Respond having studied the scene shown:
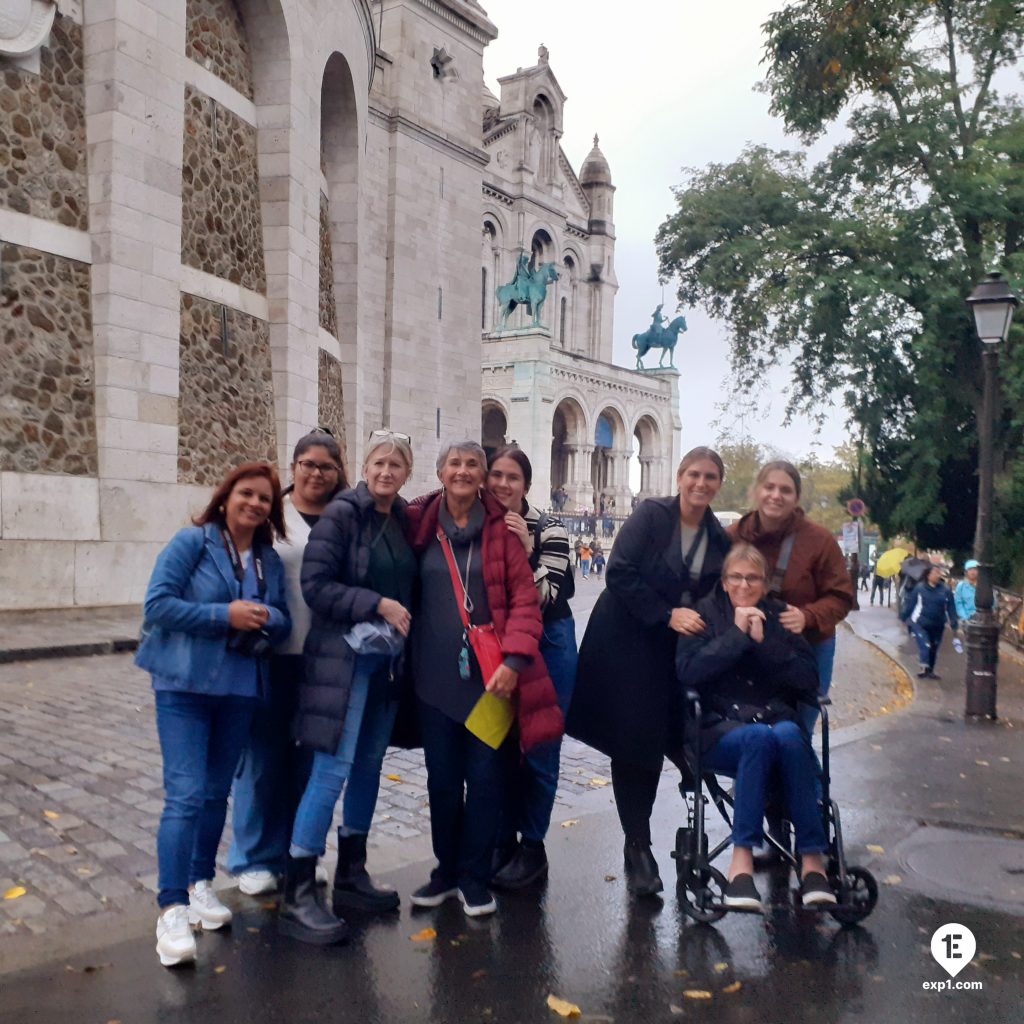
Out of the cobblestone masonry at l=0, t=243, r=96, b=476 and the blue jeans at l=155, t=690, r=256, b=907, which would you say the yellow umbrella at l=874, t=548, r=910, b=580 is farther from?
the blue jeans at l=155, t=690, r=256, b=907

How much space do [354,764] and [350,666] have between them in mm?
524

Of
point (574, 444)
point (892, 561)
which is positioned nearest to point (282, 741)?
point (892, 561)

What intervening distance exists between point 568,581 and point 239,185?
44.1ft

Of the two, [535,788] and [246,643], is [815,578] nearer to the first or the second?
[535,788]

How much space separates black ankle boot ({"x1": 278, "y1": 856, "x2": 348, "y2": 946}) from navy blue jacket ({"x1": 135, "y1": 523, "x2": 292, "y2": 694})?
73cm

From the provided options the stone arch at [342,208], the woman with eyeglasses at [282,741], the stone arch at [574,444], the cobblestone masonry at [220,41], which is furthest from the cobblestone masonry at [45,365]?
the stone arch at [574,444]

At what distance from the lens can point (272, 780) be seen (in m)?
4.36

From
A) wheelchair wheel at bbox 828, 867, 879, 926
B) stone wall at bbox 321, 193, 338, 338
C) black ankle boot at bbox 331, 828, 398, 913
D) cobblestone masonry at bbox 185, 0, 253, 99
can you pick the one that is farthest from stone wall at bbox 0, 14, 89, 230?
wheelchair wheel at bbox 828, 867, 879, 926

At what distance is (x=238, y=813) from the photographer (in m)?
4.47

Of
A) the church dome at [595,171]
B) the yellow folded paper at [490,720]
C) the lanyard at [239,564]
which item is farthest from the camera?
the church dome at [595,171]

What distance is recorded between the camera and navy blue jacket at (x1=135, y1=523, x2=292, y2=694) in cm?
377

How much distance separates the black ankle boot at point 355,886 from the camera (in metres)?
4.25

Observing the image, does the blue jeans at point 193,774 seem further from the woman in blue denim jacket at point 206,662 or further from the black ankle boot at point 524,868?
the black ankle boot at point 524,868

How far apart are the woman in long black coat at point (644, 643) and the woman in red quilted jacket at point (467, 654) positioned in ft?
1.44
